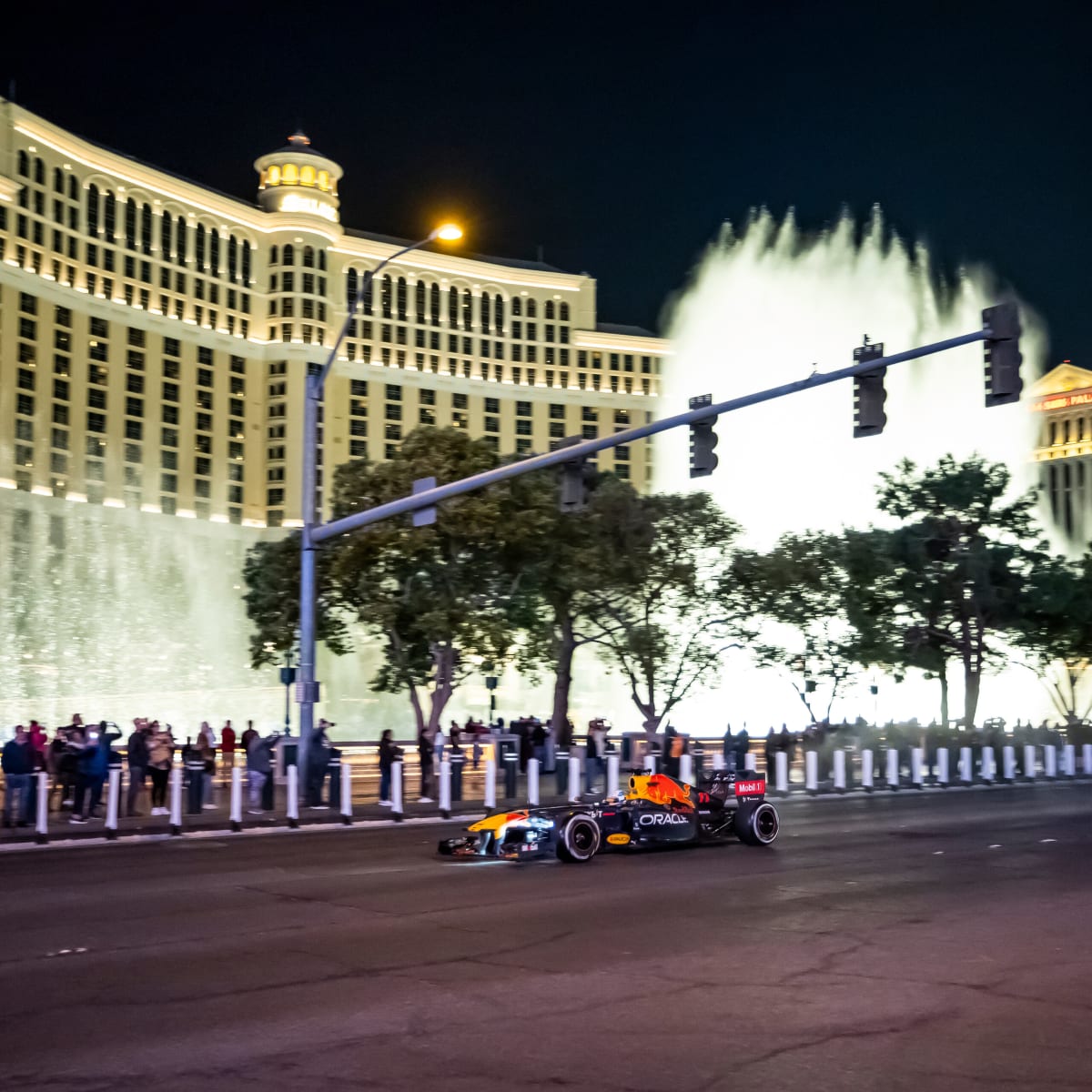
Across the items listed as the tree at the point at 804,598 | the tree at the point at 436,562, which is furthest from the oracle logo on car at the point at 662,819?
the tree at the point at 804,598

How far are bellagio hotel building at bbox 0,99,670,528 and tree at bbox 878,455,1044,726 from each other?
197 ft

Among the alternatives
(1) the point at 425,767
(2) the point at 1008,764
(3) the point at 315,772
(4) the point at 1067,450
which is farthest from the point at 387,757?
(4) the point at 1067,450

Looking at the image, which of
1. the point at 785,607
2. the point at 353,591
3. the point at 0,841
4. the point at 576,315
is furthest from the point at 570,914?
the point at 576,315

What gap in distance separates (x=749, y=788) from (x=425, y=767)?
41.0ft

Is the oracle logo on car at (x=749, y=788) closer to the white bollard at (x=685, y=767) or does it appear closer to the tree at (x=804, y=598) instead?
the white bollard at (x=685, y=767)

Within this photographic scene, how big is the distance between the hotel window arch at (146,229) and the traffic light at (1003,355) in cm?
9862

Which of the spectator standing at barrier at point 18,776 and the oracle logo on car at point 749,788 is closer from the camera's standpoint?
the oracle logo on car at point 749,788

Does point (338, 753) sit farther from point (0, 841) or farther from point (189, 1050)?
point (189, 1050)

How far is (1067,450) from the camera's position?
5502 inches

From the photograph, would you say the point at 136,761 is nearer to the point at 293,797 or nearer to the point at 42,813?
the point at 293,797

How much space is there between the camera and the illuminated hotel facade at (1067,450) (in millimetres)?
137750

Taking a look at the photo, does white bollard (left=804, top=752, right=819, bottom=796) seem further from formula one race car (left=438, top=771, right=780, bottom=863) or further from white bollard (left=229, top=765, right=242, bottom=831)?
white bollard (left=229, top=765, right=242, bottom=831)

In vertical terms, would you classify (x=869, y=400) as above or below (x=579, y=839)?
above

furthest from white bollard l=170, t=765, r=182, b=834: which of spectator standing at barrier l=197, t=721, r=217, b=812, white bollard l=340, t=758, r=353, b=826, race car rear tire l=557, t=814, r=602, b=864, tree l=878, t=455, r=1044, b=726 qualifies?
tree l=878, t=455, r=1044, b=726
